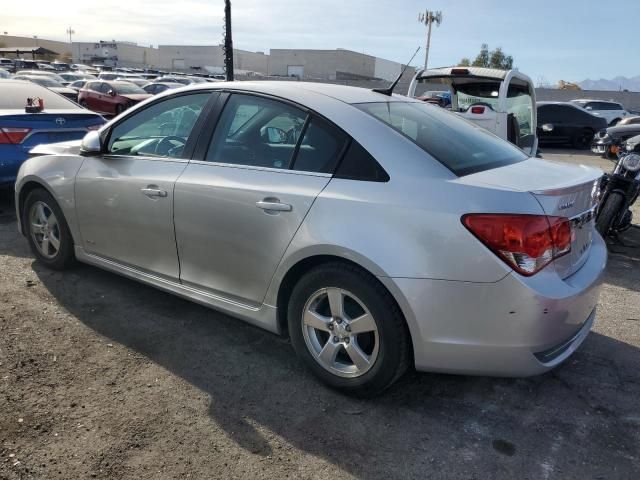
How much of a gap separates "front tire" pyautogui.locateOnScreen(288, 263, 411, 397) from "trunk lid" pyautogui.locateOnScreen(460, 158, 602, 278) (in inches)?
29.2

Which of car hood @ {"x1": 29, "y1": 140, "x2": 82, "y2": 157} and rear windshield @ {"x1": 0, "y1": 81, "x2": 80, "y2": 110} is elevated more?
rear windshield @ {"x1": 0, "y1": 81, "x2": 80, "y2": 110}

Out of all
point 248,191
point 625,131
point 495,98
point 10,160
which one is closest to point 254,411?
point 248,191

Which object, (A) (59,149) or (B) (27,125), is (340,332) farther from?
(B) (27,125)

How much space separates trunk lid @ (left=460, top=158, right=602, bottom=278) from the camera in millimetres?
2586

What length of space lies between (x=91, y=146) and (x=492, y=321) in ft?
10.2

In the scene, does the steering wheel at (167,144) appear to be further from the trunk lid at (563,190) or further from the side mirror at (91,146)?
the trunk lid at (563,190)

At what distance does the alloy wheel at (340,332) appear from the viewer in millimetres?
2807

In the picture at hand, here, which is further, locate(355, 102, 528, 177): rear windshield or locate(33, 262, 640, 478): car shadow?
locate(355, 102, 528, 177): rear windshield

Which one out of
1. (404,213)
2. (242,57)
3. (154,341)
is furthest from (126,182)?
(242,57)

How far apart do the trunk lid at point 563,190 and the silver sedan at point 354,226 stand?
0.01 metres

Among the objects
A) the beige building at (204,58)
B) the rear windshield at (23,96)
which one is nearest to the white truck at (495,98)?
the rear windshield at (23,96)

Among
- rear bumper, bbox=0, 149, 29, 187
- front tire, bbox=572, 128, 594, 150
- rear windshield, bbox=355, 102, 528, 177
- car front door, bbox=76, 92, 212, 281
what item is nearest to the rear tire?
rear windshield, bbox=355, 102, 528, 177

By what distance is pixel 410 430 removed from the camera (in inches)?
107

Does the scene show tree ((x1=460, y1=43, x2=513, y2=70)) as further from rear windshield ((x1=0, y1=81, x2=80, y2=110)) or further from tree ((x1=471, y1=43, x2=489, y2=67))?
rear windshield ((x1=0, y1=81, x2=80, y2=110))
